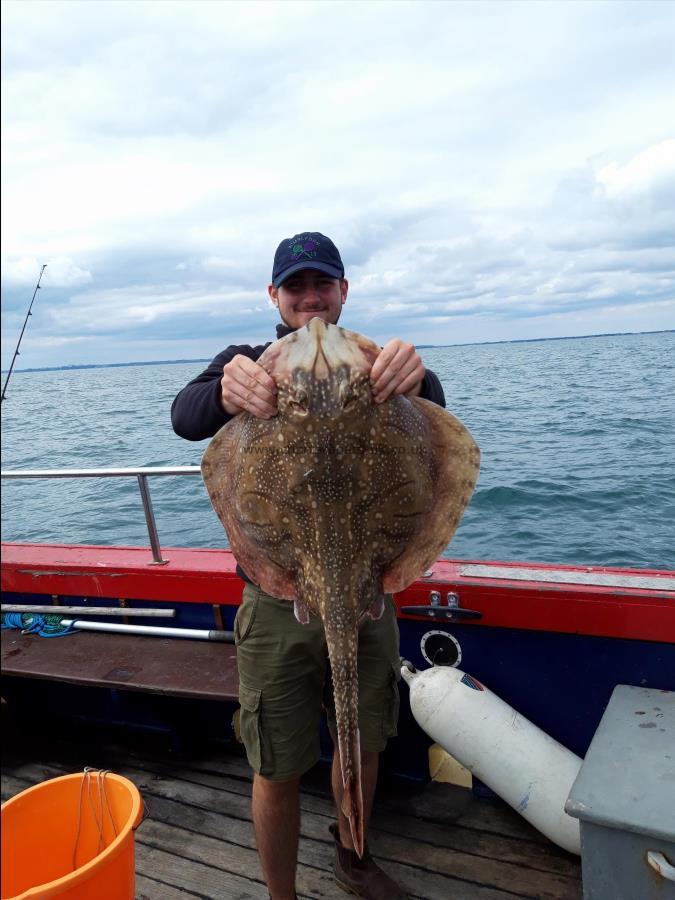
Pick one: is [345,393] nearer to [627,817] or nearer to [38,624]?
[627,817]

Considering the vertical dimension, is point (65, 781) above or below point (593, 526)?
above

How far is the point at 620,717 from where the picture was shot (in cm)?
304

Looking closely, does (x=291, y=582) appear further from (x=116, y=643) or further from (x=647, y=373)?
(x=647, y=373)

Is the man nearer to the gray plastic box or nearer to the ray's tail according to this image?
the ray's tail

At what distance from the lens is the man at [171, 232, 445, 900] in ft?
8.96

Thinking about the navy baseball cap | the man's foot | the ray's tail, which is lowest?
the man's foot

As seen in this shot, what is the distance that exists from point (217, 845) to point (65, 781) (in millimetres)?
1245

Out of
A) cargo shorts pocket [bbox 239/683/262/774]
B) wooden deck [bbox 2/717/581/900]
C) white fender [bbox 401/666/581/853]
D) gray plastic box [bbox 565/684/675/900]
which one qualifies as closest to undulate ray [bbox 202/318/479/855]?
cargo shorts pocket [bbox 239/683/262/774]

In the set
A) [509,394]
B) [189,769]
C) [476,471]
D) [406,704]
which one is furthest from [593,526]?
[509,394]

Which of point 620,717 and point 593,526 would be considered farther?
point 593,526

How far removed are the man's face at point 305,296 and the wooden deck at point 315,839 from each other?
9.64 ft

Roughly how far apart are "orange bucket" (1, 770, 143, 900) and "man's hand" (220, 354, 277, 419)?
6.06 ft

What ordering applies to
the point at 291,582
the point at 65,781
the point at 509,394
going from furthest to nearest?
the point at 509,394, the point at 65,781, the point at 291,582

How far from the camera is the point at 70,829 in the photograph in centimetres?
291
